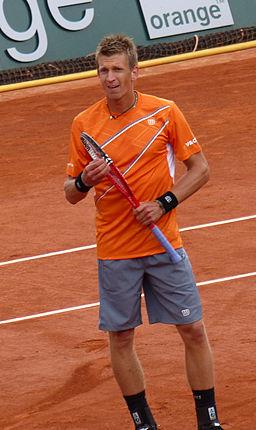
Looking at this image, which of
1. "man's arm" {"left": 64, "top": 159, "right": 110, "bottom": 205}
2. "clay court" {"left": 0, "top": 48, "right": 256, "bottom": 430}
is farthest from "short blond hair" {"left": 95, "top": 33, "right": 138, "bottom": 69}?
"clay court" {"left": 0, "top": 48, "right": 256, "bottom": 430}

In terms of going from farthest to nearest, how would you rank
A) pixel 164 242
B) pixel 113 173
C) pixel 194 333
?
pixel 194 333 < pixel 164 242 < pixel 113 173

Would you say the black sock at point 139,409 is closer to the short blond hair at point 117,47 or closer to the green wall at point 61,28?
the short blond hair at point 117,47

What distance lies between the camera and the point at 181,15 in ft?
67.2

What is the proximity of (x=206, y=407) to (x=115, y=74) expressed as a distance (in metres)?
2.16

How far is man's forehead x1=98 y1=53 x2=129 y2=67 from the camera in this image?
728 cm

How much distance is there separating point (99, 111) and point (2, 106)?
11.6 metres

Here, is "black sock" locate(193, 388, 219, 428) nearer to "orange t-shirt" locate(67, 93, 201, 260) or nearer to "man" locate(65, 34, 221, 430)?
"man" locate(65, 34, 221, 430)

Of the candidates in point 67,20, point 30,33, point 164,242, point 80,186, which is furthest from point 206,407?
point 67,20

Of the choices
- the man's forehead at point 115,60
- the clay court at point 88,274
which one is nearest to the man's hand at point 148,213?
the man's forehead at point 115,60

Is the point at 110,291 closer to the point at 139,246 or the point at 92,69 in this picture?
the point at 139,246

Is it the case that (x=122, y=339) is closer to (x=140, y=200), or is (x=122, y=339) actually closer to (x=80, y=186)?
(x=140, y=200)

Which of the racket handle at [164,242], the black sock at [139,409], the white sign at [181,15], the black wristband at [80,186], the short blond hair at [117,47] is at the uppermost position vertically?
the short blond hair at [117,47]

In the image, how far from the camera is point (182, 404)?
848 cm

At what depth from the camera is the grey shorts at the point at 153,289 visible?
745cm
